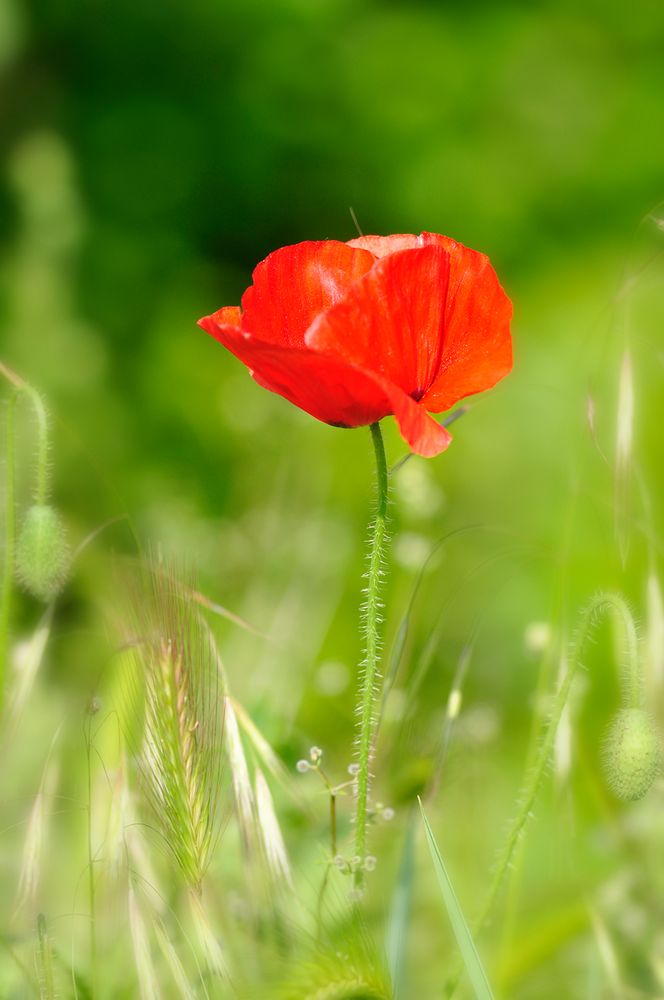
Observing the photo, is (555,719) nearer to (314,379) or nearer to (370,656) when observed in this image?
(370,656)

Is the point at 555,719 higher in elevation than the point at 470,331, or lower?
lower

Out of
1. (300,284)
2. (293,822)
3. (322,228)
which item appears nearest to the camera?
(300,284)

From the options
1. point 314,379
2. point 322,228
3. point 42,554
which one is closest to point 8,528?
point 42,554

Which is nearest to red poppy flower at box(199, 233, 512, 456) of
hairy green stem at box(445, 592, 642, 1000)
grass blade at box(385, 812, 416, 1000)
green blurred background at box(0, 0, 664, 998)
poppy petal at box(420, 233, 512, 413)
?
poppy petal at box(420, 233, 512, 413)

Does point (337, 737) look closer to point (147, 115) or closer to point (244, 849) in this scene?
point (244, 849)

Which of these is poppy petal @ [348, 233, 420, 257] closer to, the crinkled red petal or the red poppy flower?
the red poppy flower

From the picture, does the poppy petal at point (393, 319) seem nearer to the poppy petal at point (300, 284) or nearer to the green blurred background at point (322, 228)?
the poppy petal at point (300, 284)
